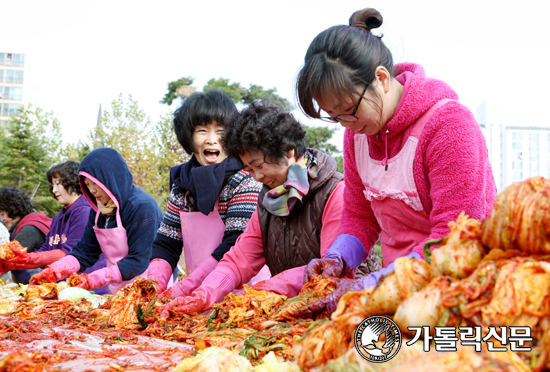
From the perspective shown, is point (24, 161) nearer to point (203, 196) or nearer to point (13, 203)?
point (13, 203)

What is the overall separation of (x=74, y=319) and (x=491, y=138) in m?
82.1

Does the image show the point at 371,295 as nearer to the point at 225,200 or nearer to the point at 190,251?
the point at 225,200

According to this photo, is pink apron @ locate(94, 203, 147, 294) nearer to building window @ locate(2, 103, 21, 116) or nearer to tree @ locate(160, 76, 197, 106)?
tree @ locate(160, 76, 197, 106)

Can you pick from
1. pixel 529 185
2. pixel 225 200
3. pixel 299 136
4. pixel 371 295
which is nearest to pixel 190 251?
pixel 225 200

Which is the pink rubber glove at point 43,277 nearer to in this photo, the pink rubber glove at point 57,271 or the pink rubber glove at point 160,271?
the pink rubber glove at point 57,271

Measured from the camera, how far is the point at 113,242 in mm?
4312

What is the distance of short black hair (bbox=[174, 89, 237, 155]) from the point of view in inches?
136

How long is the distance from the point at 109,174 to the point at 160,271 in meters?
1.39

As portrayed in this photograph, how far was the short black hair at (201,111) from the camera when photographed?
3.46 metres

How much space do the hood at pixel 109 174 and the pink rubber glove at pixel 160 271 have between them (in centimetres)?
110

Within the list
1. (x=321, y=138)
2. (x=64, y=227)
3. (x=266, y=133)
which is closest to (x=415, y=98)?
(x=266, y=133)

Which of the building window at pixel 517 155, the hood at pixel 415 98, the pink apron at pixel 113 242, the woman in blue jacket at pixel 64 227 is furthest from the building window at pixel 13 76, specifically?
the building window at pixel 517 155

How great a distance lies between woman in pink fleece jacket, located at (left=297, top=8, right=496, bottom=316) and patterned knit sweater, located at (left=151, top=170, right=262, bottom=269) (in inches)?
45.1

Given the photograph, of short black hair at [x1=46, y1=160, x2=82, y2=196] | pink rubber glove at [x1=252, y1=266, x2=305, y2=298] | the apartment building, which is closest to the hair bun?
pink rubber glove at [x1=252, y1=266, x2=305, y2=298]
